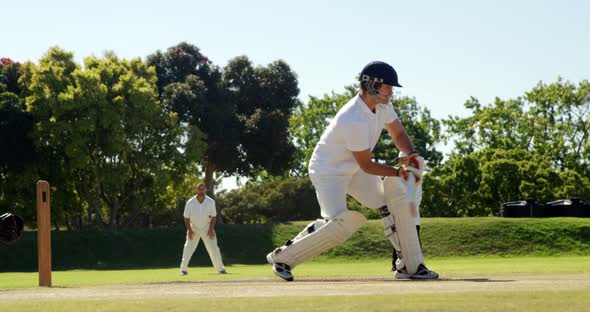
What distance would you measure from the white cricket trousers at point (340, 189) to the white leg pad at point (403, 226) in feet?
0.58

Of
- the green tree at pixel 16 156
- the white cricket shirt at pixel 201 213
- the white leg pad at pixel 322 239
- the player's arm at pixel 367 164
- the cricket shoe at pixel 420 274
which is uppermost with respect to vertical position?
the green tree at pixel 16 156

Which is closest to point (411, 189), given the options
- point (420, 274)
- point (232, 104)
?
point (420, 274)

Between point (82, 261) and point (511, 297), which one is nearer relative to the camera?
point (511, 297)

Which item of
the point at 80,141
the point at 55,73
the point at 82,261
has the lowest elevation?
the point at 82,261

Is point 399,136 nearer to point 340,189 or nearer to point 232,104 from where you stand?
point 340,189

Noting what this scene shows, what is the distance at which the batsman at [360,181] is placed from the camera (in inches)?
437

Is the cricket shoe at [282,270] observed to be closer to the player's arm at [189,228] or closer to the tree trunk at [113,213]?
the player's arm at [189,228]

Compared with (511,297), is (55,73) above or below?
above

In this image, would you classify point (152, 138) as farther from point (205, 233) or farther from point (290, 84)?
point (205, 233)

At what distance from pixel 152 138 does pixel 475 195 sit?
21754 mm

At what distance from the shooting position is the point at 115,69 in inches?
1948

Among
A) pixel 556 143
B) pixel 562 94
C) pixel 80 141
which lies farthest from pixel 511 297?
pixel 562 94

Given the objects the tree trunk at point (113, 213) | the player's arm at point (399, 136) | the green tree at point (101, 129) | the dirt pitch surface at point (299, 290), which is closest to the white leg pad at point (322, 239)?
the dirt pitch surface at point (299, 290)

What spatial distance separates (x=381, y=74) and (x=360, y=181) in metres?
1.21
